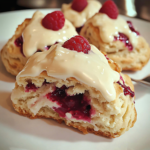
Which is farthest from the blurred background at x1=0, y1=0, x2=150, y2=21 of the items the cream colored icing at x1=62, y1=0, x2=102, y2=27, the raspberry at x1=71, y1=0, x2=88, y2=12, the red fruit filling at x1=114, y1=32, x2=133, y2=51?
the red fruit filling at x1=114, y1=32, x2=133, y2=51

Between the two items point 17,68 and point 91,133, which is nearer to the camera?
point 91,133

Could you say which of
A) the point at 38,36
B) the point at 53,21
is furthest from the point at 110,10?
the point at 38,36

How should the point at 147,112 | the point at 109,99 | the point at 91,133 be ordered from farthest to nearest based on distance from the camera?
the point at 147,112
the point at 91,133
the point at 109,99

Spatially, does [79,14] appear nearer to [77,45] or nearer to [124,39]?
[124,39]

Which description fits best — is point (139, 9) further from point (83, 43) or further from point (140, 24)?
point (83, 43)

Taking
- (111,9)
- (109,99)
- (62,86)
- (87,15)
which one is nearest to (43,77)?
(62,86)

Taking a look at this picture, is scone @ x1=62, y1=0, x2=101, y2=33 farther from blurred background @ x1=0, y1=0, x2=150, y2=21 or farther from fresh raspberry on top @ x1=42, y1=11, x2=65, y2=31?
blurred background @ x1=0, y1=0, x2=150, y2=21
